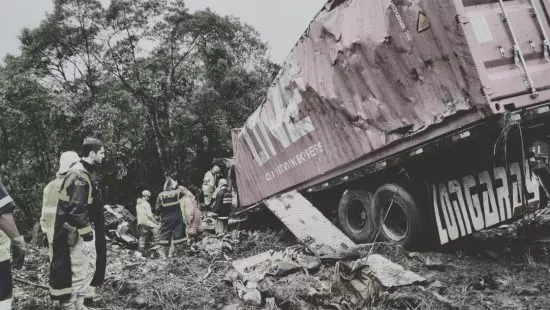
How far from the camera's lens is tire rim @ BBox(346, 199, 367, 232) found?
18.9ft

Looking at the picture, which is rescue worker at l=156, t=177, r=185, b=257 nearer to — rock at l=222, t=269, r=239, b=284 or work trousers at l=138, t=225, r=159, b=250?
work trousers at l=138, t=225, r=159, b=250

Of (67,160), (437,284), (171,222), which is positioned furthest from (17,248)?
(171,222)

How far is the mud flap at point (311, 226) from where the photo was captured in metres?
5.07

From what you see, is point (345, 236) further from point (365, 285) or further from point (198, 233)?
point (198, 233)

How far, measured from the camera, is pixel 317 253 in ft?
16.3

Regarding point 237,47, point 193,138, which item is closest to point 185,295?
point 193,138

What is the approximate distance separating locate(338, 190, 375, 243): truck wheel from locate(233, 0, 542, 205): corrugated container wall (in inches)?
16.5

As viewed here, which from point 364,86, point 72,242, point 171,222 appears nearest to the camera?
point 72,242

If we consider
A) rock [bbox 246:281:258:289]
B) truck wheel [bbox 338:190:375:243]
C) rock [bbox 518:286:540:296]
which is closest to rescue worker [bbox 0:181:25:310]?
rock [bbox 246:281:258:289]

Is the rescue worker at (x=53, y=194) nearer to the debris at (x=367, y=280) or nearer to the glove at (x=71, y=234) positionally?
the glove at (x=71, y=234)

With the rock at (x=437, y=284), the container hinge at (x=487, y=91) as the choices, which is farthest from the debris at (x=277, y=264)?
the container hinge at (x=487, y=91)

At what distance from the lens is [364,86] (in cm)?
473

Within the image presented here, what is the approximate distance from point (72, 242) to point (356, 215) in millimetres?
3576

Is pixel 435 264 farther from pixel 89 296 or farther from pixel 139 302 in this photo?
pixel 89 296
